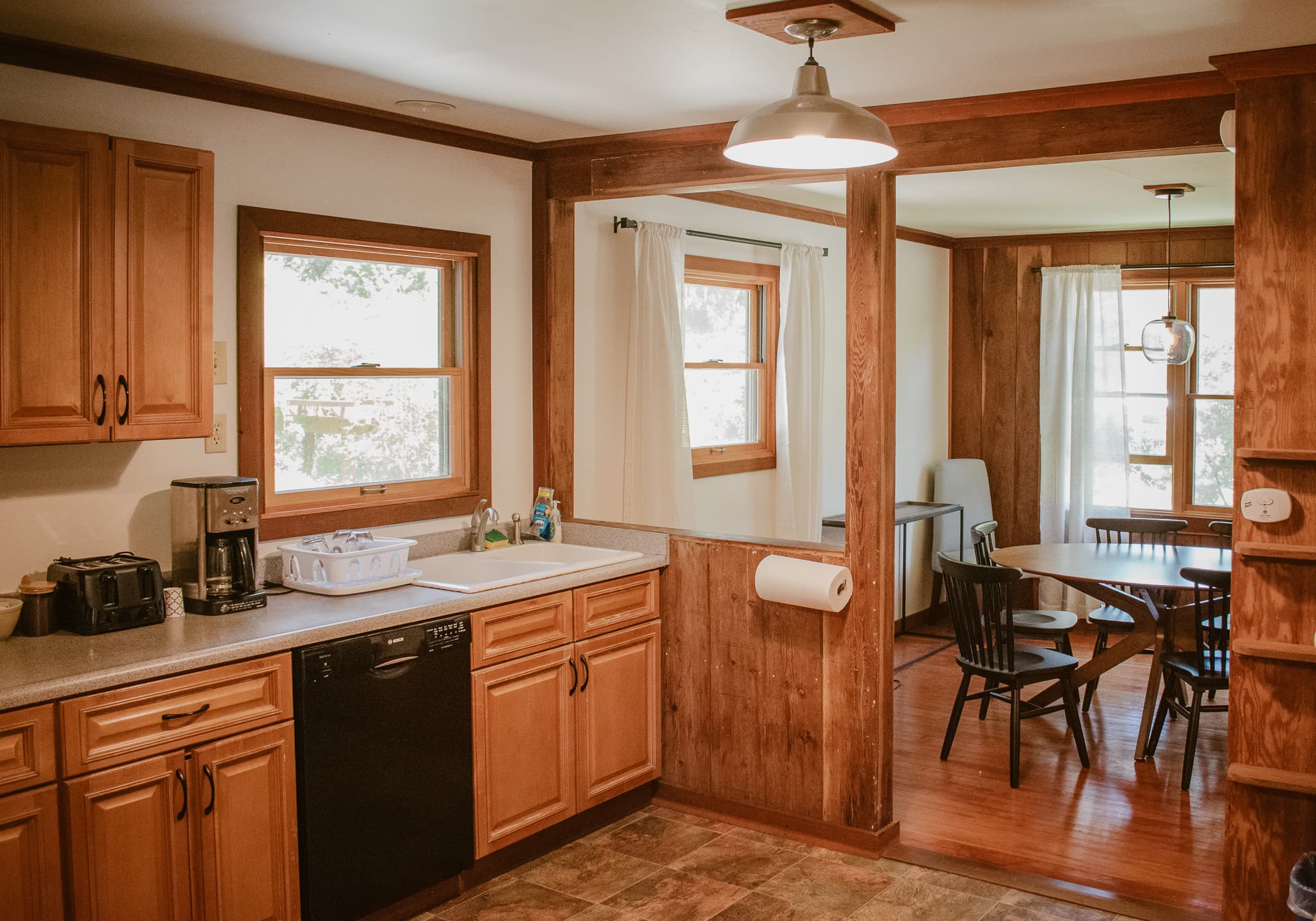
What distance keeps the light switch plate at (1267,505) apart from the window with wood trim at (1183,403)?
3958 millimetres

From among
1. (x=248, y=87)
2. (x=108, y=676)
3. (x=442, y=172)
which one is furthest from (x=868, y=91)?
(x=108, y=676)

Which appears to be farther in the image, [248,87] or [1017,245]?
[1017,245]

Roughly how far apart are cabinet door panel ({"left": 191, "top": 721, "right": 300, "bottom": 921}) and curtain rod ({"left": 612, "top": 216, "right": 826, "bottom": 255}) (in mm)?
2498

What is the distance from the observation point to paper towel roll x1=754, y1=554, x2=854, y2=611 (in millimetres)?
3551

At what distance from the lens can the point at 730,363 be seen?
5453mm

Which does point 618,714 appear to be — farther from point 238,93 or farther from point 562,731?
point 238,93

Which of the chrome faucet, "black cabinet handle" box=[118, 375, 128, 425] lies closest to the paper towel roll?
the chrome faucet

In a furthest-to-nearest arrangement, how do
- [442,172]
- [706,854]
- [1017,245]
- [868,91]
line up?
[1017,245] → [442,172] → [706,854] → [868,91]

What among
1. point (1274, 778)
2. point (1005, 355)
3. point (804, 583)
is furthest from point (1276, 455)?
point (1005, 355)

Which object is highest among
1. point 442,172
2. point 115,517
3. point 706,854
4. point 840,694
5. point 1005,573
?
point 442,172

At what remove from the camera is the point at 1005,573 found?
4258 millimetres

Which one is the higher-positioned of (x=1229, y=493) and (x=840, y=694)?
(x=1229, y=493)

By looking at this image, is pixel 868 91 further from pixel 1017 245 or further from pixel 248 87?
pixel 1017 245

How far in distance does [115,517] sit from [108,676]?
77cm
